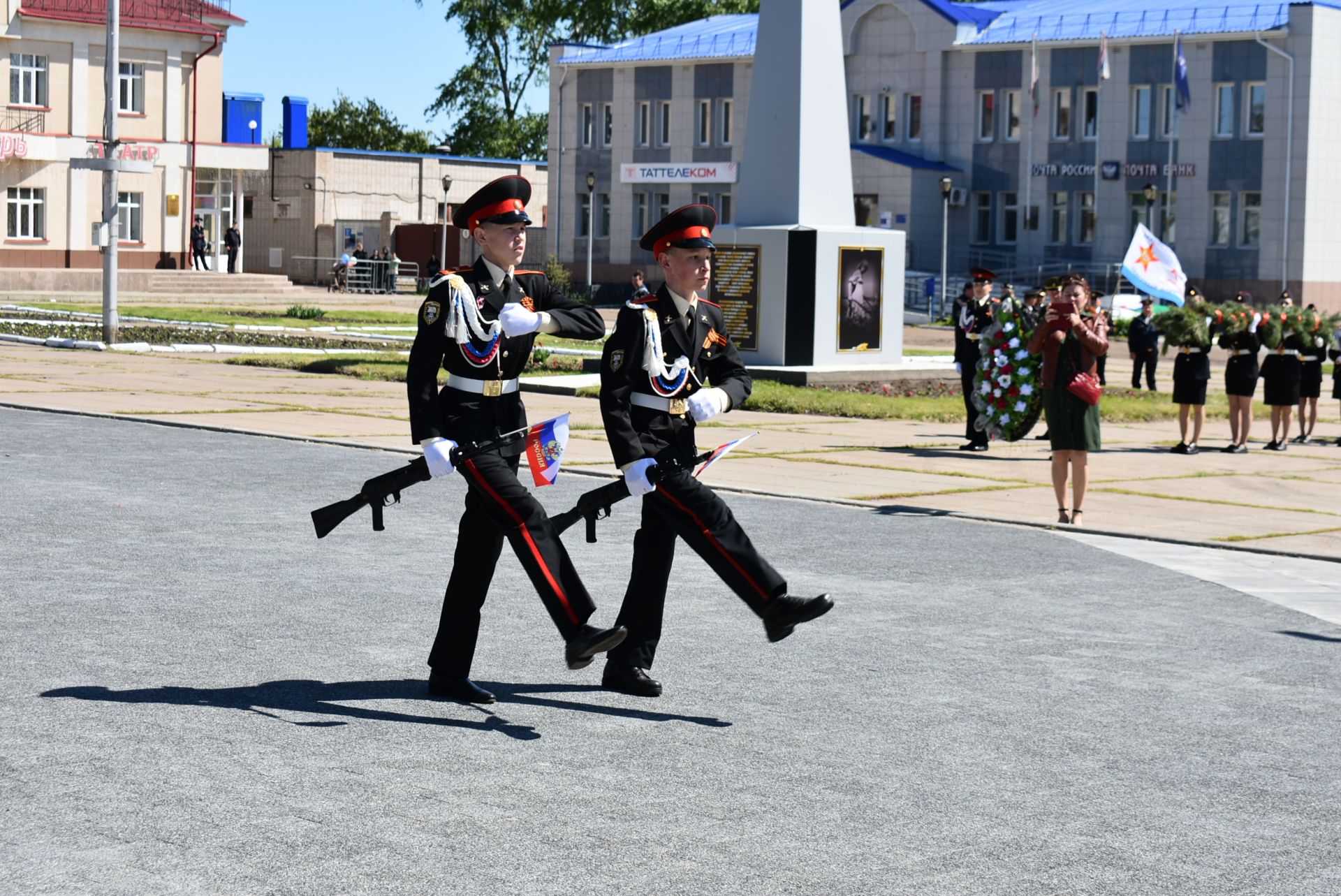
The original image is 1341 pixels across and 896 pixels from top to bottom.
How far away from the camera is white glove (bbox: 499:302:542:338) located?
6.95 metres

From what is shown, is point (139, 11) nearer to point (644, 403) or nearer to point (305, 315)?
point (305, 315)

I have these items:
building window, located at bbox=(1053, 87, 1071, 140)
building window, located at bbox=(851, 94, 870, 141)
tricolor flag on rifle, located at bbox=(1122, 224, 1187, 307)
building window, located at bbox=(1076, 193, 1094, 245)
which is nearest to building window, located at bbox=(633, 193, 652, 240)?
building window, located at bbox=(851, 94, 870, 141)

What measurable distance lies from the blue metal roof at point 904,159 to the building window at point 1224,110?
9.63 metres

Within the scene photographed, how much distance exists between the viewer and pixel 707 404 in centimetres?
718

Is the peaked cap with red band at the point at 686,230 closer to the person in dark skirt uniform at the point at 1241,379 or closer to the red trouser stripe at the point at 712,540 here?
the red trouser stripe at the point at 712,540

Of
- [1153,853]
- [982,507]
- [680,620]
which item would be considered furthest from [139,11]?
[1153,853]

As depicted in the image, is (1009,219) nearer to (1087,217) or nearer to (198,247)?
(1087,217)

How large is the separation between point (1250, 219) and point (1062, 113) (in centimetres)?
767

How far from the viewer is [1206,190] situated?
5981 cm

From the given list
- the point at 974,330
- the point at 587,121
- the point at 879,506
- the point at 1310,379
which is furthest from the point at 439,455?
the point at 587,121

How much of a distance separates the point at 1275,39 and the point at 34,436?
160 ft

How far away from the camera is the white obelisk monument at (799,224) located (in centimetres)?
2612

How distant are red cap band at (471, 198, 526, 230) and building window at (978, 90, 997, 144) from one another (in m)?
59.9

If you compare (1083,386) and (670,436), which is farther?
(1083,386)
